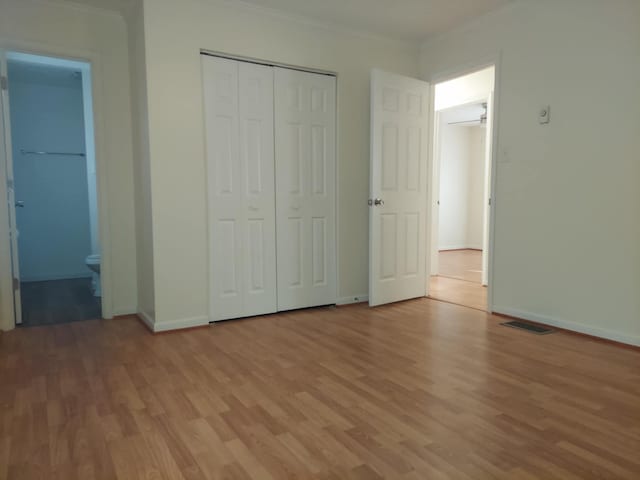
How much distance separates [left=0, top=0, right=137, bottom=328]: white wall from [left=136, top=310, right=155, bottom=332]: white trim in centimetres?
14

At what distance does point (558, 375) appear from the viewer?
248 cm

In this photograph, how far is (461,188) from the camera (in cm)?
864

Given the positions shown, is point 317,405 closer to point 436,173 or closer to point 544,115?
point 544,115

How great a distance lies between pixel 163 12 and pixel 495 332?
3397mm

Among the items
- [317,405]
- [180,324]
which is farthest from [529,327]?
[180,324]

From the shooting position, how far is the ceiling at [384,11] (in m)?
3.46

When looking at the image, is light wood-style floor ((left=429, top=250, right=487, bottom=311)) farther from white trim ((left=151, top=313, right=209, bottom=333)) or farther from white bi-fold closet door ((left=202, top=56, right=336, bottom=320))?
white trim ((left=151, top=313, right=209, bottom=333))

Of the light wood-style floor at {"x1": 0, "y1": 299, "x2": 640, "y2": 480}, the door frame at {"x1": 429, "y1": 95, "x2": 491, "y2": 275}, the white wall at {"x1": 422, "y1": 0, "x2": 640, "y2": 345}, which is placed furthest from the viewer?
the door frame at {"x1": 429, "y1": 95, "x2": 491, "y2": 275}

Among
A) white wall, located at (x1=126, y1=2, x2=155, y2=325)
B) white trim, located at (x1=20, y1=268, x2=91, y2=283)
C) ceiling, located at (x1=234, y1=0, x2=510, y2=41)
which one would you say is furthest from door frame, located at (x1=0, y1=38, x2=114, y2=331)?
white trim, located at (x1=20, y1=268, x2=91, y2=283)

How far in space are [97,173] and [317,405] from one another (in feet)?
8.94

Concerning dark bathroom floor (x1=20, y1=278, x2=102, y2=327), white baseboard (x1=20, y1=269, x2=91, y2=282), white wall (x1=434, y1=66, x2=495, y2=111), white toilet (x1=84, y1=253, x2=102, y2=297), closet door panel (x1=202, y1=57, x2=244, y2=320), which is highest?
white wall (x1=434, y1=66, x2=495, y2=111)

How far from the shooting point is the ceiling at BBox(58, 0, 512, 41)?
11.4 feet

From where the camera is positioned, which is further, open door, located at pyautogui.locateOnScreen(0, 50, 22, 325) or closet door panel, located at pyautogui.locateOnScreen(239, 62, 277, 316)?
closet door panel, located at pyautogui.locateOnScreen(239, 62, 277, 316)

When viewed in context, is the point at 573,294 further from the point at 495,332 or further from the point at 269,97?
the point at 269,97
